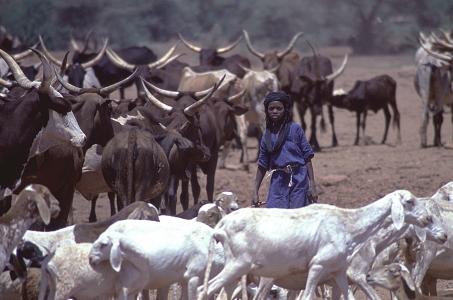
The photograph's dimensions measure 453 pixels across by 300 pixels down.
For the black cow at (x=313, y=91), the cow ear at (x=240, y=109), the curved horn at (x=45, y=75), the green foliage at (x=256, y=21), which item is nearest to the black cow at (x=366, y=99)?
the black cow at (x=313, y=91)

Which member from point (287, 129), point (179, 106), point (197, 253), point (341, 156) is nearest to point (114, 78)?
point (341, 156)

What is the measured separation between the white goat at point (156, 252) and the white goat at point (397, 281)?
4.29ft

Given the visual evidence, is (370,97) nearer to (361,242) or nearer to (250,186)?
(250,186)

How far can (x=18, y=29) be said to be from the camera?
3631 centimetres

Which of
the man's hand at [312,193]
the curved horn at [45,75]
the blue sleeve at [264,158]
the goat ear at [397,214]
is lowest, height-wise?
the man's hand at [312,193]

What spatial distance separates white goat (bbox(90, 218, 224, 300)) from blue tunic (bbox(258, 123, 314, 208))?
4.54ft

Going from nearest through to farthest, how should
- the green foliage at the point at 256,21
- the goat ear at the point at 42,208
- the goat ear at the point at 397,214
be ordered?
the goat ear at the point at 42,208 < the goat ear at the point at 397,214 < the green foliage at the point at 256,21

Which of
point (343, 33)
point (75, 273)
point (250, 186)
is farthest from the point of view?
point (343, 33)

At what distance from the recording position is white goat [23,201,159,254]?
273 inches

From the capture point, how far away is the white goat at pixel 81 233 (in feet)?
22.8

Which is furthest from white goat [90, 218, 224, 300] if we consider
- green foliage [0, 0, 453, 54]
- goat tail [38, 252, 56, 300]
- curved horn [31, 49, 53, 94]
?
green foliage [0, 0, 453, 54]

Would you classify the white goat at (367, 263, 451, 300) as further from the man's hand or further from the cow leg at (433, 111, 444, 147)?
the cow leg at (433, 111, 444, 147)

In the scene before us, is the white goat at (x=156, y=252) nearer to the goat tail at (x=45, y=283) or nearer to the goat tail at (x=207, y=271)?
the goat tail at (x=207, y=271)

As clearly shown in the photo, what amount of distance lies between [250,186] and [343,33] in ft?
124
